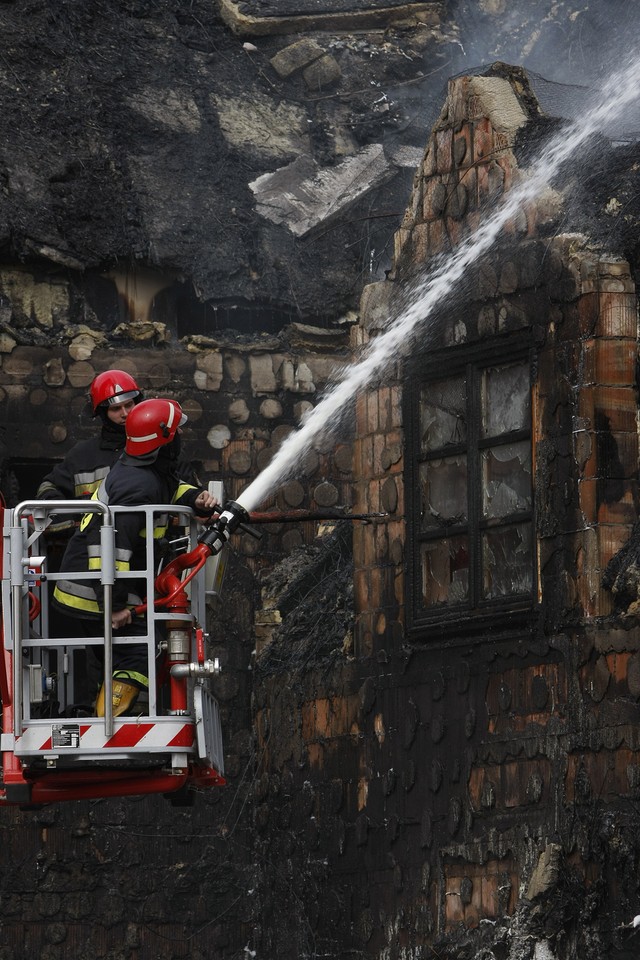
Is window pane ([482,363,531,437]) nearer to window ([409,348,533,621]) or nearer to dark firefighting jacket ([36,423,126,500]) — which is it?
window ([409,348,533,621])

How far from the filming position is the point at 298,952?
13734mm

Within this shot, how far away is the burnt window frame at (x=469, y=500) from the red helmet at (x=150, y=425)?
2.20 metres

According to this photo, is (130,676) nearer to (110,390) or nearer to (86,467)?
(86,467)

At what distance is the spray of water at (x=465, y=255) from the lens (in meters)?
12.3

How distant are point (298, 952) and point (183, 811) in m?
1.94

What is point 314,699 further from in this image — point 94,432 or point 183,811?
point 94,432

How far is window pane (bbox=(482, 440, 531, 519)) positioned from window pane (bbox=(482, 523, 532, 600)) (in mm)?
127

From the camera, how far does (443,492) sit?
498 inches

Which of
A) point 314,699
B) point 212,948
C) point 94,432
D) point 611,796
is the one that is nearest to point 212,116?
point 94,432

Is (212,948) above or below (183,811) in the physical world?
below

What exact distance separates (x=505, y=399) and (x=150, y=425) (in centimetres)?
245

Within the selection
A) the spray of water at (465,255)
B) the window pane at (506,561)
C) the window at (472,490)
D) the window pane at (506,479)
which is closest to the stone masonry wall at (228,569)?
the spray of water at (465,255)

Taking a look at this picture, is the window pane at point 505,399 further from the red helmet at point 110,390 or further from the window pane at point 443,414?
the red helmet at point 110,390

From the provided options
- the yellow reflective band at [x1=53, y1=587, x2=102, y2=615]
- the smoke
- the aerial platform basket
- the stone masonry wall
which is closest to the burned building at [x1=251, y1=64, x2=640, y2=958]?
the stone masonry wall
